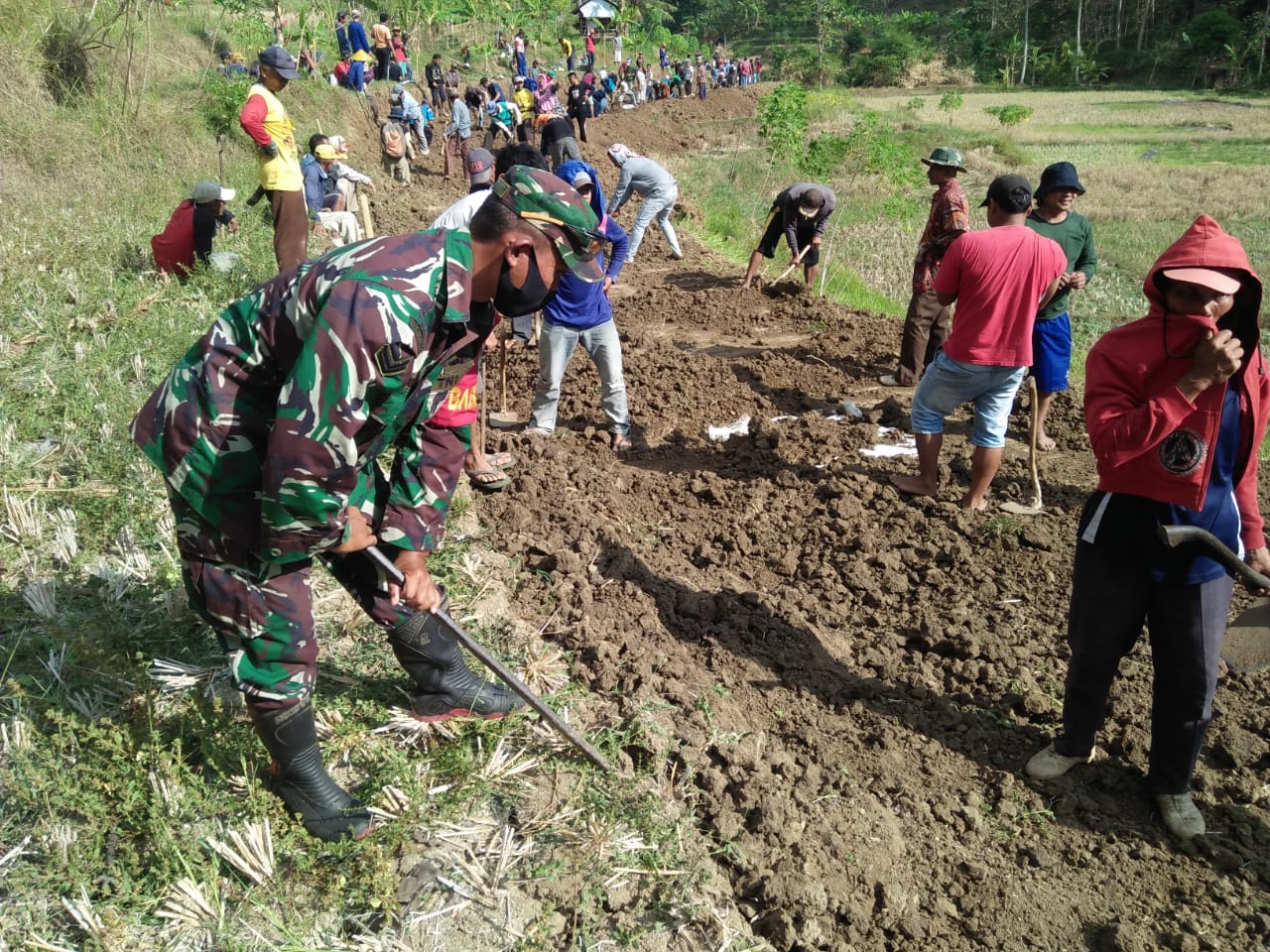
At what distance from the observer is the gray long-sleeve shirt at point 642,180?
384 inches

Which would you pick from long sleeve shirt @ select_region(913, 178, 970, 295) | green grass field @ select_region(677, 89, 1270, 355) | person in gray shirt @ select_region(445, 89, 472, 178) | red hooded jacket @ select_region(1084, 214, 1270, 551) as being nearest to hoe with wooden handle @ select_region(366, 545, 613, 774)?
red hooded jacket @ select_region(1084, 214, 1270, 551)

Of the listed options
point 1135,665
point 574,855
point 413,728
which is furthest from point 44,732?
point 1135,665

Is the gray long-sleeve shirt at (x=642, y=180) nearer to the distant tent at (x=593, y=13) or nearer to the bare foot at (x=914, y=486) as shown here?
the bare foot at (x=914, y=486)

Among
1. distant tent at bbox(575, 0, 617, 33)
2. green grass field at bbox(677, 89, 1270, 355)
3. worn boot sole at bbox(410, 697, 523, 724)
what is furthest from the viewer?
distant tent at bbox(575, 0, 617, 33)

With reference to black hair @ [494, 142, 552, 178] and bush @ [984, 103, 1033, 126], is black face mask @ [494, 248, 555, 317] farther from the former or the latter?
bush @ [984, 103, 1033, 126]

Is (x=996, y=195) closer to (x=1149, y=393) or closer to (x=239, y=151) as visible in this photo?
(x=1149, y=393)

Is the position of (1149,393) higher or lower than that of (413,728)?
higher

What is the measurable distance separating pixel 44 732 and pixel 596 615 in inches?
79.4

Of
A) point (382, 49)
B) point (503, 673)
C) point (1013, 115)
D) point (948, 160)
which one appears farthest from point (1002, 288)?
point (1013, 115)

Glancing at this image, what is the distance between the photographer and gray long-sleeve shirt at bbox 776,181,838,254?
30.6ft

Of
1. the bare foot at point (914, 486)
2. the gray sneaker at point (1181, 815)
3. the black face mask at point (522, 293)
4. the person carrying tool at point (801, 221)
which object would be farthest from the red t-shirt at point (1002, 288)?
the person carrying tool at point (801, 221)

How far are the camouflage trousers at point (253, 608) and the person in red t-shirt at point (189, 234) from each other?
5933 mm

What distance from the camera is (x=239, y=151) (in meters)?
13.0

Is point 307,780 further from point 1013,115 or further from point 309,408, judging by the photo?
point 1013,115
